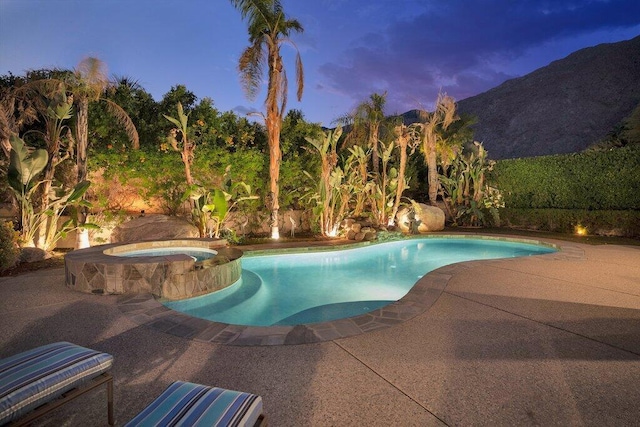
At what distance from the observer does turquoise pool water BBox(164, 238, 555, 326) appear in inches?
173

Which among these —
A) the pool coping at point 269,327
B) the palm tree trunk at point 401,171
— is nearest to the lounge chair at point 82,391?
the pool coping at point 269,327

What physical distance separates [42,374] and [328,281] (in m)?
4.84

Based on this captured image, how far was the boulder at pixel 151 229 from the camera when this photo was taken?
835cm

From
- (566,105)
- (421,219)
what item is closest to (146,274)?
(421,219)

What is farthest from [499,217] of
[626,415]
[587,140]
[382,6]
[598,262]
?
[382,6]

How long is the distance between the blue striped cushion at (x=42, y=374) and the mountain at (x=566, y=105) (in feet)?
106

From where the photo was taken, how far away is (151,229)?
8461 millimetres

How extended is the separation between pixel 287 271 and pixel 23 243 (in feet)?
16.5

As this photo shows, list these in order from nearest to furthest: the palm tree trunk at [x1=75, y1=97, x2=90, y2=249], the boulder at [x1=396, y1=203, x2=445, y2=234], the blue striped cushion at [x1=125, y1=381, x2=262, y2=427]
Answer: the blue striped cushion at [x1=125, y1=381, x2=262, y2=427] → the palm tree trunk at [x1=75, y1=97, x2=90, y2=249] → the boulder at [x1=396, y1=203, x2=445, y2=234]

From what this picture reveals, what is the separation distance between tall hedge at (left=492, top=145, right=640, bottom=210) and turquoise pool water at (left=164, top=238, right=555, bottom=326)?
154 inches

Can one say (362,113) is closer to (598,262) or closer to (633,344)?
(598,262)

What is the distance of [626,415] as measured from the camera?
1.80m

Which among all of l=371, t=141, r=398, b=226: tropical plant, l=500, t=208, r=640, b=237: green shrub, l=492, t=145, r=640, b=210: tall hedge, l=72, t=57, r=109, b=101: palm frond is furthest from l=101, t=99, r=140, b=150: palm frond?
l=492, t=145, r=640, b=210: tall hedge

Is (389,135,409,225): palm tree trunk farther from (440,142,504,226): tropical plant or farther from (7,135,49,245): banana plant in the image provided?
(7,135,49,245): banana plant
